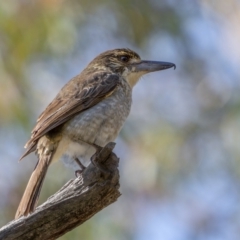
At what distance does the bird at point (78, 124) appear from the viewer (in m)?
5.69

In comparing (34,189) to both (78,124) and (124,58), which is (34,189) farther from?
(124,58)

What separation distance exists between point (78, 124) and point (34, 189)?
598 millimetres

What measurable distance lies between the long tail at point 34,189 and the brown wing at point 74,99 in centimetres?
13

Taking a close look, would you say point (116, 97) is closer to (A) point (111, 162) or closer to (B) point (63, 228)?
(A) point (111, 162)

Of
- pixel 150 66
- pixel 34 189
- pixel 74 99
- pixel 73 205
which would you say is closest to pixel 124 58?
pixel 150 66

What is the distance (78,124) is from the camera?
18.9 feet

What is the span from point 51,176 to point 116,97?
1.79m

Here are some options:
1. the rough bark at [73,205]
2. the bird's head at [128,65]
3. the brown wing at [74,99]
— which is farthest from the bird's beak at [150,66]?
the rough bark at [73,205]

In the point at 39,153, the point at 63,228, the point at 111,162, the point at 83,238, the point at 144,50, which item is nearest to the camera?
the point at 63,228

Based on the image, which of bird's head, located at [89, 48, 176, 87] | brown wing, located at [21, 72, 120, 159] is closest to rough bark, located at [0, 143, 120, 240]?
brown wing, located at [21, 72, 120, 159]

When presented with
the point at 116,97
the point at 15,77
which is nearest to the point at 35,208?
the point at 116,97

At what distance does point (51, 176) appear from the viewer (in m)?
7.58

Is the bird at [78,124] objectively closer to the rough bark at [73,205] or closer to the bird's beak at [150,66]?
the bird's beak at [150,66]

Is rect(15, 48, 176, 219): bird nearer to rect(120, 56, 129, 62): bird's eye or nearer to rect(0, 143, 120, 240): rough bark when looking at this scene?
rect(120, 56, 129, 62): bird's eye
